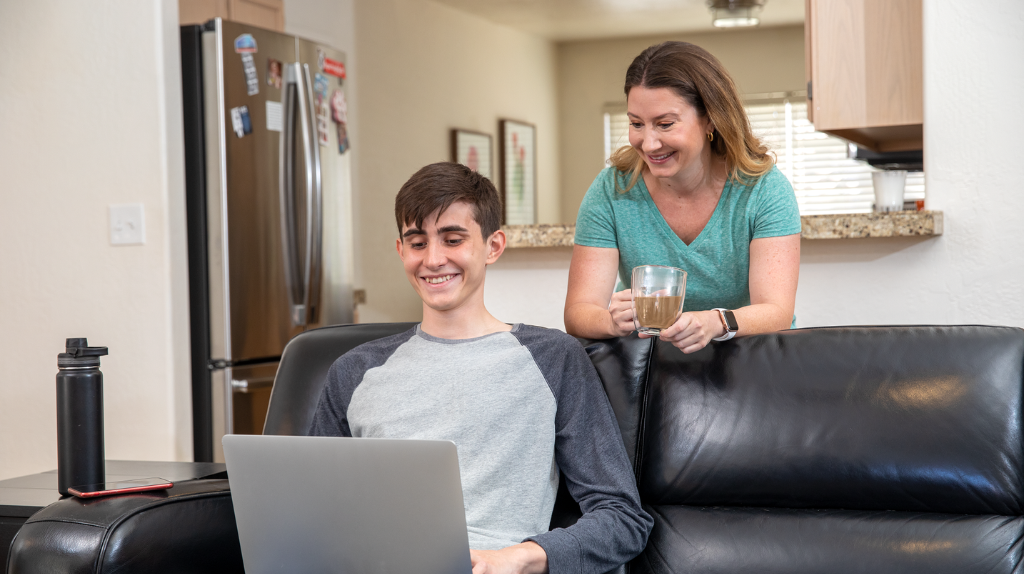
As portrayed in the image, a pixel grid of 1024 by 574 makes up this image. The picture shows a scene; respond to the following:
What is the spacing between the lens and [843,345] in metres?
1.52

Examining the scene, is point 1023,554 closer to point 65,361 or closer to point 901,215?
point 901,215

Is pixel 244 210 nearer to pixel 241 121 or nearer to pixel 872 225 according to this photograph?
pixel 241 121

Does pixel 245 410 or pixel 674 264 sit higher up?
pixel 674 264

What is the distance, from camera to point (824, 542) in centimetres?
141

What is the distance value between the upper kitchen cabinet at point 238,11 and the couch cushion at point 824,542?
9.02 ft

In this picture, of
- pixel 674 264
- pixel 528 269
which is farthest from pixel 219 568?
pixel 528 269

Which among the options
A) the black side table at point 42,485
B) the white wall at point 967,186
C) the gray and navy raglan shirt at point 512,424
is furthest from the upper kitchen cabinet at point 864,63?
the black side table at point 42,485

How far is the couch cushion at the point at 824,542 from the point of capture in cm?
134

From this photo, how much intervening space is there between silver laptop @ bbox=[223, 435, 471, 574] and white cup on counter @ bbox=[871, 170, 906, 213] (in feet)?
6.10

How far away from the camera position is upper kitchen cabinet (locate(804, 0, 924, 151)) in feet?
8.44

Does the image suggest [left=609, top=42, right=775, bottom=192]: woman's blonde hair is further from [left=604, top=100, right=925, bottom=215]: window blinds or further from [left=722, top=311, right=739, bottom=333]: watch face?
[left=604, top=100, right=925, bottom=215]: window blinds

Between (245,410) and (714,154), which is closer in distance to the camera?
(714,154)

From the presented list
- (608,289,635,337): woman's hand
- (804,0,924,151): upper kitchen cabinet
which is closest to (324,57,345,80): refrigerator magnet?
(804,0,924,151): upper kitchen cabinet

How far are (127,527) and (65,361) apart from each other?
37cm
